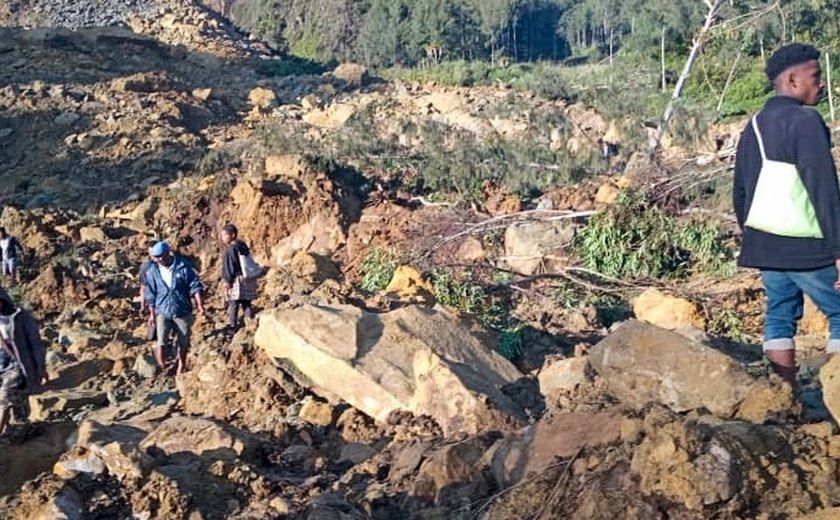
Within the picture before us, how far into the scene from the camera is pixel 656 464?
2.81 m

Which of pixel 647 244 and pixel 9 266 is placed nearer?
pixel 647 244

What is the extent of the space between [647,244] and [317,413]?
4.22m

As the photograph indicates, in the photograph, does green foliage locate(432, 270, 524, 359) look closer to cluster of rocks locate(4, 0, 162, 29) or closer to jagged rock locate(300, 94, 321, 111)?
jagged rock locate(300, 94, 321, 111)

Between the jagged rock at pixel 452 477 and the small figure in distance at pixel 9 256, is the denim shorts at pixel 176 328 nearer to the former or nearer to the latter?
the jagged rock at pixel 452 477

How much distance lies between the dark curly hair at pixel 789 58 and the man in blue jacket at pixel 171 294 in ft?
15.1

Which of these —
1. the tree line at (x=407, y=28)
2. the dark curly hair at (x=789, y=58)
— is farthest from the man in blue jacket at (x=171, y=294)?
the tree line at (x=407, y=28)

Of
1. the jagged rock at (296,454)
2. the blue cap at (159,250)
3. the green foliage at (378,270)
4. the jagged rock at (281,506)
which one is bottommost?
the green foliage at (378,270)

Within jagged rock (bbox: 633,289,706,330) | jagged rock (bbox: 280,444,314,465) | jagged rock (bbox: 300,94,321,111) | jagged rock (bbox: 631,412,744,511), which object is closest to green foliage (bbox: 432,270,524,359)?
jagged rock (bbox: 633,289,706,330)

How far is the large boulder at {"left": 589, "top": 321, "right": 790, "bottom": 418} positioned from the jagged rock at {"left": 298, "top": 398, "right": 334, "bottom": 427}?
66.9 inches

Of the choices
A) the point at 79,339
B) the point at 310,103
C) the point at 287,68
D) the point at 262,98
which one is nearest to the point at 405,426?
the point at 79,339

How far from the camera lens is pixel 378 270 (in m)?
9.34

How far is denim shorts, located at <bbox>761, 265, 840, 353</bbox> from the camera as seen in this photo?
12.2ft

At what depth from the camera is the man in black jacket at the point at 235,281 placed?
26.9 ft

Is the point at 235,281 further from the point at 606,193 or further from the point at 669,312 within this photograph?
the point at 606,193
